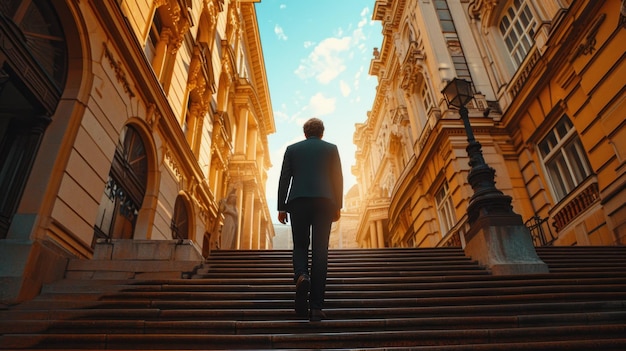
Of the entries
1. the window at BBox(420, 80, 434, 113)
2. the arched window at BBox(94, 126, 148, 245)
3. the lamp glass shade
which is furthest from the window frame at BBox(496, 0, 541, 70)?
the arched window at BBox(94, 126, 148, 245)

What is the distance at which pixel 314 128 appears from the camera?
4.39 m

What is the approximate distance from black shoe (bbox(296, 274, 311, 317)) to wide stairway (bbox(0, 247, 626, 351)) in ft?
0.37

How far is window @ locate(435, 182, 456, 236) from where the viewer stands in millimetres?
15840

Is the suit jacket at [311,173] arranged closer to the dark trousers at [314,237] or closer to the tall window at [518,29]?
the dark trousers at [314,237]

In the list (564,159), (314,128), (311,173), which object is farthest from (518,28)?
(311,173)

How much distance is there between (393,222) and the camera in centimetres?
2355

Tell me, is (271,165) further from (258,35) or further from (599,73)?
(599,73)

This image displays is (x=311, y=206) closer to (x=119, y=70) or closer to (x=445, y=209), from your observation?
(x=119, y=70)

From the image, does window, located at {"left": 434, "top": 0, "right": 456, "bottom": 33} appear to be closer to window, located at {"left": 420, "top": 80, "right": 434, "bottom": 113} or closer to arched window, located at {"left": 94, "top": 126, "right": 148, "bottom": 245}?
window, located at {"left": 420, "top": 80, "right": 434, "bottom": 113}

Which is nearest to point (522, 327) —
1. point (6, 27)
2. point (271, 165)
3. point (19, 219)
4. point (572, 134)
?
point (19, 219)

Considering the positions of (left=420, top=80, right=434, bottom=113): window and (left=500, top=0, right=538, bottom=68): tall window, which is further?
(left=420, top=80, right=434, bottom=113): window

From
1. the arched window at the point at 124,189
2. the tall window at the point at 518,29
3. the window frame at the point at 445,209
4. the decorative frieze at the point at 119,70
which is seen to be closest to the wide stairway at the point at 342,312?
the arched window at the point at 124,189

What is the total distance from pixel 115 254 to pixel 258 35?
29.8 m

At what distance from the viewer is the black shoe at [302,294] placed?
3428mm
